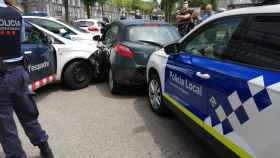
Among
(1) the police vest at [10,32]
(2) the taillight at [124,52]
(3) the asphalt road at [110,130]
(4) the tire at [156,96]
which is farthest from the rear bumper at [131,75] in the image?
(1) the police vest at [10,32]

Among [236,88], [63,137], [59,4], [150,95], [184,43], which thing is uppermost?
[59,4]

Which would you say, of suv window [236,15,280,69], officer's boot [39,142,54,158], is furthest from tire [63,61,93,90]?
suv window [236,15,280,69]

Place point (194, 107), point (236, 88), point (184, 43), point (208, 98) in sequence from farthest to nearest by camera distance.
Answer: point (184, 43)
point (194, 107)
point (208, 98)
point (236, 88)

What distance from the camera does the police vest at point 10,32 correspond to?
2.71m

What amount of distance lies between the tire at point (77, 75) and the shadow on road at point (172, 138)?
76.2 inches

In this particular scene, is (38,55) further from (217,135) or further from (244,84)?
(244,84)

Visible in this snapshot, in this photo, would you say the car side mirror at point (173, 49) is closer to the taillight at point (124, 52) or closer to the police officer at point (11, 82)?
the taillight at point (124, 52)

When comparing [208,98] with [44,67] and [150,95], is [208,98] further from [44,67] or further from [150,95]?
[44,67]

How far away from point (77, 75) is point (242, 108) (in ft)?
15.5

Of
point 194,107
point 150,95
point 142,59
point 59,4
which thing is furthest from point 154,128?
point 59,4

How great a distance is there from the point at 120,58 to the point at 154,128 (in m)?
1.74

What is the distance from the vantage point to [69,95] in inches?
242

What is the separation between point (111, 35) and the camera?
674 cm

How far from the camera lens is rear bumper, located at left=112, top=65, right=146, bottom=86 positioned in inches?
217
